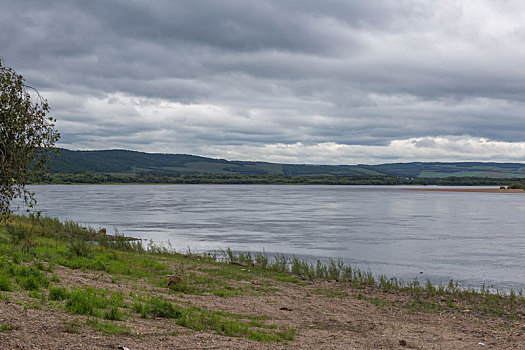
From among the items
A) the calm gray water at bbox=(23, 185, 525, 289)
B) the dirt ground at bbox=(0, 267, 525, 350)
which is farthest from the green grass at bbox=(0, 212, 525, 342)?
the calm gray water at bbox=(23, 185, 525, 289)

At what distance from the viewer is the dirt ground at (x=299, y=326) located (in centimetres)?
801

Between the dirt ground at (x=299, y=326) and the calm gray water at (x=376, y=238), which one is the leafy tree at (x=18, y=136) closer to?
the dirt ground at (x=299, y=326)

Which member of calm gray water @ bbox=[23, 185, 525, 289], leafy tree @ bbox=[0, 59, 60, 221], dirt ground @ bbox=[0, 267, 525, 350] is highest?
leafy tree @ bbox=[0, 59, 60, 221]

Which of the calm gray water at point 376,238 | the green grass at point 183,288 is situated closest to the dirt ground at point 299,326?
the green grass at point 183,288

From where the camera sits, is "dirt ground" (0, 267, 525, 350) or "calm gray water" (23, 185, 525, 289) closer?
"dirt ground" (0, 267, 525, 350)

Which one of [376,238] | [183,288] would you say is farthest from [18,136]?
[376,238]

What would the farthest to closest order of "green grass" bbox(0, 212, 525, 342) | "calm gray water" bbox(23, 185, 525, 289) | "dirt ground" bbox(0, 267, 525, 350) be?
"calm gray water" bbox(23, 185, 525, 289) < "green grass" bbox(0, 212, 525, 342) < "dirt ground" bbox(0, 267, 525, 350)

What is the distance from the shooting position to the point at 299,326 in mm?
11281

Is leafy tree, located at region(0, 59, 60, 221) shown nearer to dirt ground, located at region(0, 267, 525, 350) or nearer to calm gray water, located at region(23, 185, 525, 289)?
dirt ground, located at region(0, 267, 525, 350)

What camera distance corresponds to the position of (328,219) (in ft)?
161

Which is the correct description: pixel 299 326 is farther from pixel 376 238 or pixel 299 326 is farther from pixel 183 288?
pixel 376 238

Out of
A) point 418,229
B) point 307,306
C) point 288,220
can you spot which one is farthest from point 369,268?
point 288,220

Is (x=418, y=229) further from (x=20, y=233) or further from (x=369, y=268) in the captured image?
(x=20, y=233)

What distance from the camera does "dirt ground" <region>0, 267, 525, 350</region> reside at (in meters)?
8.01
